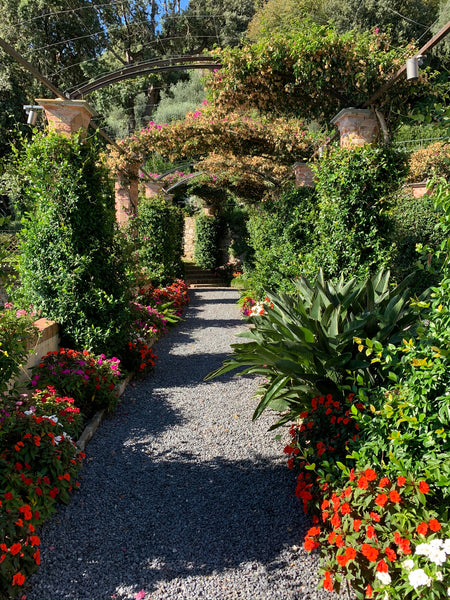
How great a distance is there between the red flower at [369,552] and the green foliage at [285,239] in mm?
3952

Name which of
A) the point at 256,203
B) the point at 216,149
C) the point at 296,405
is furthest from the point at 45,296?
the point at 256,203

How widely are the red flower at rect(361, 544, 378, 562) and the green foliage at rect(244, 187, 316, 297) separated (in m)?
3.95

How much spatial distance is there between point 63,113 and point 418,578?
15.5 feet

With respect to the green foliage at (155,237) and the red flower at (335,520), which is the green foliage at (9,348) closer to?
the red flower at (335,520)

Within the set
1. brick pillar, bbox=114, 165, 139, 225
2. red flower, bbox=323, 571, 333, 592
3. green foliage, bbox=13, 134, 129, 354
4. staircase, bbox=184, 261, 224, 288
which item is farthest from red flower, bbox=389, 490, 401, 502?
staircase, bbox=184, 261, 224, 288

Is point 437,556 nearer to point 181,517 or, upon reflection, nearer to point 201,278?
point 181,517

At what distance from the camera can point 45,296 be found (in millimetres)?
4387

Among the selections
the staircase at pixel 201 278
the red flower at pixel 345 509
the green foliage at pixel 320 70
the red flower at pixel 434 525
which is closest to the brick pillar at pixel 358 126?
the green foliage at pixel 320 70

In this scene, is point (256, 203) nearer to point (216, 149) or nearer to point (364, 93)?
point (216, 149)

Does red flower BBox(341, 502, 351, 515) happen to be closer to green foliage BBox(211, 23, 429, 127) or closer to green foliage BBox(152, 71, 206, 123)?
green foliage BBox(211, 23, 429, 127)

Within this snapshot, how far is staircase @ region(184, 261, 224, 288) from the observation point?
53.3ft

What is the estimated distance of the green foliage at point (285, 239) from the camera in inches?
240

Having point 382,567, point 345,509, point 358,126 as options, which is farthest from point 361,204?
point 382,567

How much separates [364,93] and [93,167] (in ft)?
9.71
